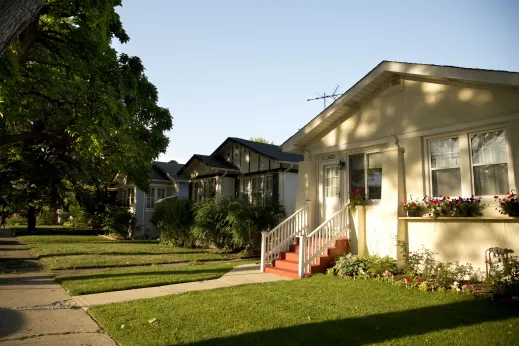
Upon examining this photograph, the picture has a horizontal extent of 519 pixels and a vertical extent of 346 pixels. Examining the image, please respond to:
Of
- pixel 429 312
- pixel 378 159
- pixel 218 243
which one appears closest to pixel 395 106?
pixel 378 159

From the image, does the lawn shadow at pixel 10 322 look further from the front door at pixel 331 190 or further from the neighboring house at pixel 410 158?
the front door at pixel 331 190

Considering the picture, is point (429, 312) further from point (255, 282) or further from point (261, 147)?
point (261, 147)

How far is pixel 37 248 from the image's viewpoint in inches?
563

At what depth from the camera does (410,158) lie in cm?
905

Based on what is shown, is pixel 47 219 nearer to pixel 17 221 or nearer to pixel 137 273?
pixel 17 221

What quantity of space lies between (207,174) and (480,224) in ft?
44.7

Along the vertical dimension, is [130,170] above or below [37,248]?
above

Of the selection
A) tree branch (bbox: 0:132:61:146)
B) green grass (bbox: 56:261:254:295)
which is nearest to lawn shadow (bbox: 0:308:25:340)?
green grass (bbox: 56:261:254:295)

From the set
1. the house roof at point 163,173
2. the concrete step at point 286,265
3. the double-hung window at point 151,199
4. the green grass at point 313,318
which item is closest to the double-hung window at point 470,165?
the green grass at point 313,318

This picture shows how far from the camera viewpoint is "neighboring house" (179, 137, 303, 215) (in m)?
15.6

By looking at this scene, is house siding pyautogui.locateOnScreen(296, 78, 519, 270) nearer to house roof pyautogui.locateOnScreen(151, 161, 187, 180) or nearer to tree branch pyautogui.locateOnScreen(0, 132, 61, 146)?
tree branch pyautogui.locateOnScreen(0, 132, 61, 146)

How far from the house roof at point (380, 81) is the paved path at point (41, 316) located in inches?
307

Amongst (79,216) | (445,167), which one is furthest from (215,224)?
(79,216)

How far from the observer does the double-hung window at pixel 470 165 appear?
7.63m
